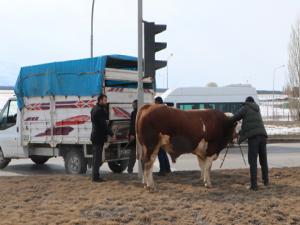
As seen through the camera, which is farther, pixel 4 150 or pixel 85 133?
pixel 4 150

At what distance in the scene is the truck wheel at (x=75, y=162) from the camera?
14.0 meters

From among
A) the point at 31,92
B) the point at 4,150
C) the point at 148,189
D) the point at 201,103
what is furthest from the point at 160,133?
the point at 201,103

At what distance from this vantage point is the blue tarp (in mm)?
13547

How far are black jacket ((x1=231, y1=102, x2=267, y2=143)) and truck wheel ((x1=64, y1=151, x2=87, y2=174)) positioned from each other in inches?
206

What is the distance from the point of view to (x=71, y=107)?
14125 millimetres

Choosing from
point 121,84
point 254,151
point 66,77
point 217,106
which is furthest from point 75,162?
point 217,106

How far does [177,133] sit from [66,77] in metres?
5.14

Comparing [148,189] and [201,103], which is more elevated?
[201,103]

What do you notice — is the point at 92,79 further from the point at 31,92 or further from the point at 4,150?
the point at 4,150

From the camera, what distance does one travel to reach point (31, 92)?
49.5 ft

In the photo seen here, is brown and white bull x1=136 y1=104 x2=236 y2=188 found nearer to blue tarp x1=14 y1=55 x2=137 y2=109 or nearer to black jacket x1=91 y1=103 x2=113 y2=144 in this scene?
black jacket x1=91 y1=103 x2=113 y2=144

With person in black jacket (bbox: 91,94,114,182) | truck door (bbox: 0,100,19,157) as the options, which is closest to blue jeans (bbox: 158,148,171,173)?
person in black jacket (bbox: 91,94,114,182)

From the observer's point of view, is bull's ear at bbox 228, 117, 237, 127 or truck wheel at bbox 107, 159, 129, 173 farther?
truck wheel at bbox 107, 159, 129, 173

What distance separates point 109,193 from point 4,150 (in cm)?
764
